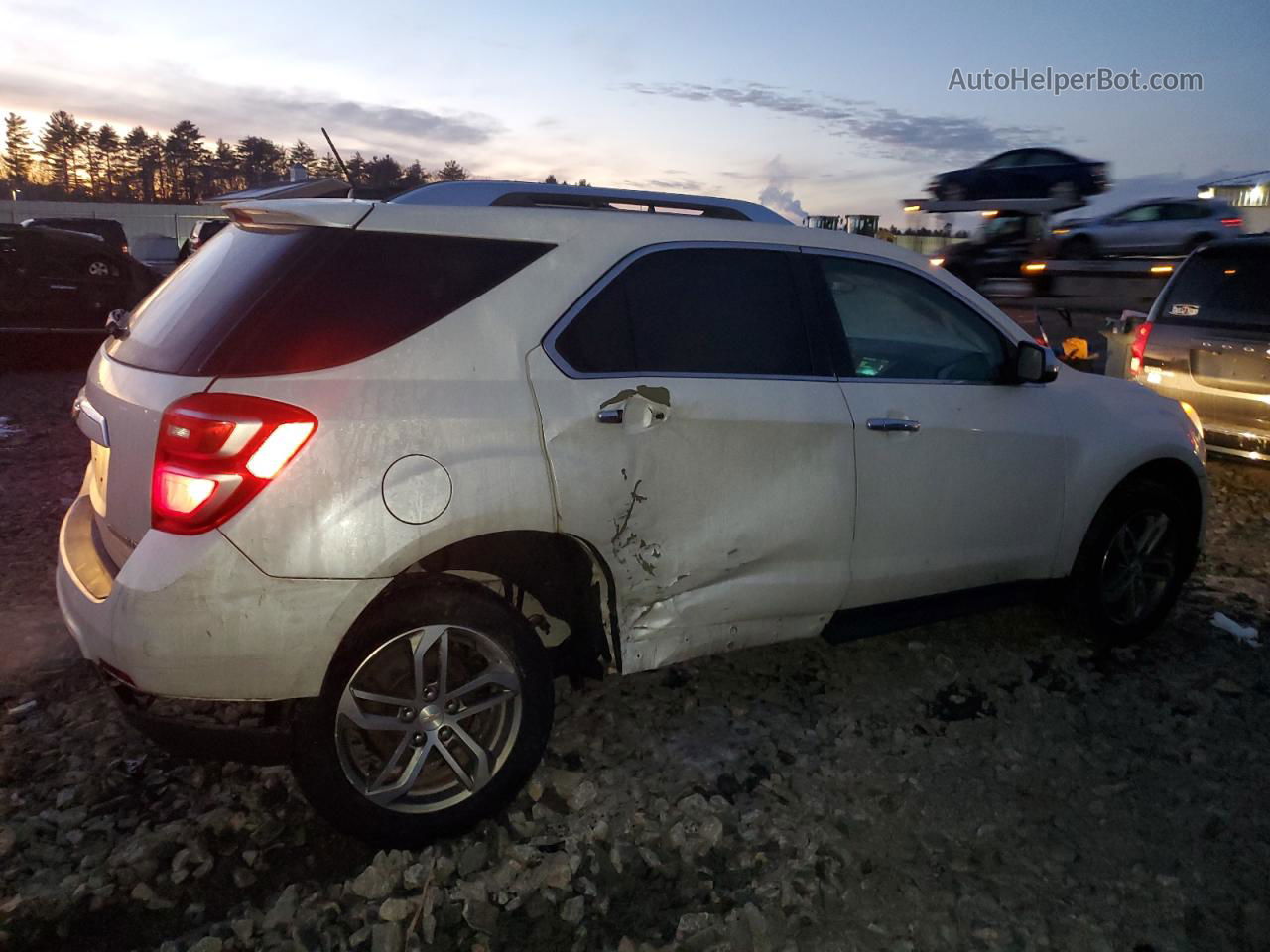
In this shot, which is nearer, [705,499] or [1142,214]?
[705,499]

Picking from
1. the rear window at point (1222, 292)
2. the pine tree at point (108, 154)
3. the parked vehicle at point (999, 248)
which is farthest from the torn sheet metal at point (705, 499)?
the pine tree at point (108, 154)

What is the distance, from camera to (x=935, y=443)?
354 cm

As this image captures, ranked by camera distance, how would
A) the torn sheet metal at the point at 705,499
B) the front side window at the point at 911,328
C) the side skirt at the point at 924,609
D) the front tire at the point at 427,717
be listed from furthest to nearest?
1. the front side window at the point at 911,328
2. the side skirt at the point at 924,609
3. the torn sheet metal at the point at 705,499
4. the front tire at the point at 427,717

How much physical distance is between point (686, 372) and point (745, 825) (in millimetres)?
1405

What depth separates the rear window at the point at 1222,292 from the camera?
699cm

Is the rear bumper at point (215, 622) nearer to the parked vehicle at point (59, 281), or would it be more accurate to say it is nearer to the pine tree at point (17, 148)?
the parked vehicle at point (59, 281)

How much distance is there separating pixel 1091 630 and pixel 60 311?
1155cm

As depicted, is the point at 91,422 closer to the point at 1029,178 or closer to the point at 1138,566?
the point at 1138,566

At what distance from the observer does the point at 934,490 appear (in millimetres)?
3559

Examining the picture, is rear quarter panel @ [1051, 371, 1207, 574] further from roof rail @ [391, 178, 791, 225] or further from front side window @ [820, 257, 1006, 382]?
roof rail @ [391, 178, 791, 225]

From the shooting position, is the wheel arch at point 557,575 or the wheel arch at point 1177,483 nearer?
the wheel arch at point 557,575

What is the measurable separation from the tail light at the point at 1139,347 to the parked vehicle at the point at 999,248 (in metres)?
9.66

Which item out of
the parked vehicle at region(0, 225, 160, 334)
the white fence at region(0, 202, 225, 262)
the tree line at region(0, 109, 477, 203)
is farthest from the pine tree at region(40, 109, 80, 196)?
the parked vehicle at region(0, 225, 160, 334)

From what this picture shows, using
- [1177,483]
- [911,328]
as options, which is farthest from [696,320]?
[1177,483]
